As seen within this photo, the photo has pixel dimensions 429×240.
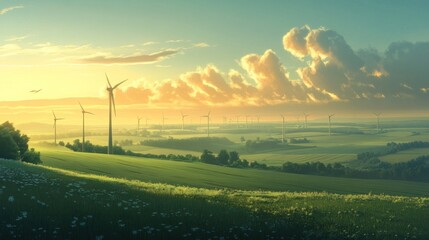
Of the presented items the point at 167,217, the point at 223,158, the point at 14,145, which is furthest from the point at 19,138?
the point at 223,158

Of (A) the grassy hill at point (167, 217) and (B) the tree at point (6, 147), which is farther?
(B) the tree at point (6, 147)

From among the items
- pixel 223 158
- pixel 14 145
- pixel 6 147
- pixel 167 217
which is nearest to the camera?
pixel 167 217

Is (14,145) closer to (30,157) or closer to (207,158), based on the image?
(30,157)

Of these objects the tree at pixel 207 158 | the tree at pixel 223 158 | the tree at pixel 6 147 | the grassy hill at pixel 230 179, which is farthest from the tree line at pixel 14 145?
the tree at pixel 223 158

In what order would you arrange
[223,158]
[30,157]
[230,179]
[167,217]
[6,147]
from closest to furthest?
[167,217]
[6,147]
[30,157]
[230,179]
[223,158]

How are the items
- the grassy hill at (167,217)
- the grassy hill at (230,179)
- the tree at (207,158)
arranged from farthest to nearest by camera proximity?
the tree at (207,158)
the grassy hill at (230,179)
the grassy hill at (167,217)

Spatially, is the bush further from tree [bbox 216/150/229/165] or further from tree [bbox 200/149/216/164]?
tree [bbox 216/150/229/165]

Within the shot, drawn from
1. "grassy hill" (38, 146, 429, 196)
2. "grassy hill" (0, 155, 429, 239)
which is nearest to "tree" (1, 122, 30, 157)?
"grassy hill" (38, 146, 429, 196)

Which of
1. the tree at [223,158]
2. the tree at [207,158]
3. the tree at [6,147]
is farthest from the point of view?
the tree at [223,158]

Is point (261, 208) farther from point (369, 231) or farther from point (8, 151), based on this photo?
point (8, 151)

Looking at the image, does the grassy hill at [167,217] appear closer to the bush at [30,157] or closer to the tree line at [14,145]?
the tree line at [14,145]

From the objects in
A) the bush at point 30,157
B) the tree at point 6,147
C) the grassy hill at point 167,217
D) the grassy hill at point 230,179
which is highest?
the tree at point 6,147
